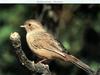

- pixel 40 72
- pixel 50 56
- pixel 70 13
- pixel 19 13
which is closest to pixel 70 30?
pixel 70 13

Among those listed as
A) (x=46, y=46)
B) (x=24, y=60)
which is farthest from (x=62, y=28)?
(x=24, y=60)

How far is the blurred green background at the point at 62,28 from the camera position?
5.02m

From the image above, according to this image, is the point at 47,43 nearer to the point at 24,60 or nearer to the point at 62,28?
the point at 24,60

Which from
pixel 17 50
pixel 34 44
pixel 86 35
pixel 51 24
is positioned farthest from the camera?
pixel 86 35

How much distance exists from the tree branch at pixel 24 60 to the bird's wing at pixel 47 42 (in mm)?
499

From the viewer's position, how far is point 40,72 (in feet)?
10.2

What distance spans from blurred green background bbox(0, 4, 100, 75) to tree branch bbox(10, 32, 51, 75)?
178 centimetres

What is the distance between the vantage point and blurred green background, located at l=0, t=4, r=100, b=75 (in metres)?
5.02

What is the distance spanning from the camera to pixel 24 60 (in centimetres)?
299

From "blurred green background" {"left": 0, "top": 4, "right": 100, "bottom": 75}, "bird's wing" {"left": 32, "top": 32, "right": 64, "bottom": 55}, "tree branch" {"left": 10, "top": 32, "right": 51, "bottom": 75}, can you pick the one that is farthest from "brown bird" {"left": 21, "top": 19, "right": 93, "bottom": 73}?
"blurred green background" {"left": 0, "top": 4, "right": 100, "bottom": 75}

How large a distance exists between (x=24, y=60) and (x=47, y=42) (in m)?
0.69

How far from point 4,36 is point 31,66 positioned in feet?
6.76

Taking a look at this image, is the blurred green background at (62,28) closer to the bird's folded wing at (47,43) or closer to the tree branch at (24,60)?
the bird's folded wing at (47,43)

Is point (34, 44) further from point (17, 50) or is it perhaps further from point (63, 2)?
point (63, 2)
